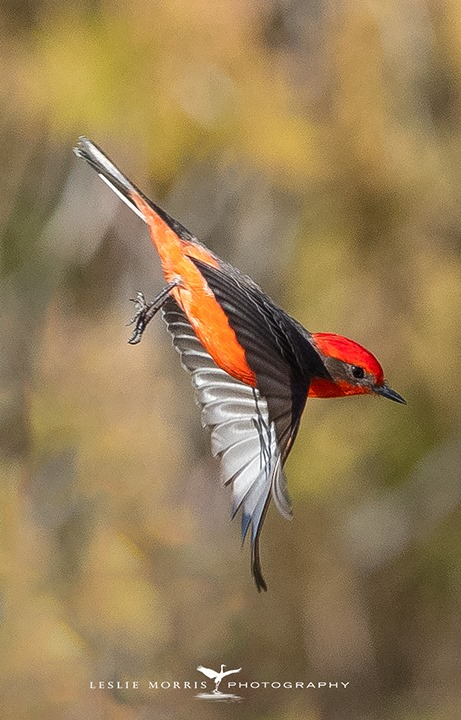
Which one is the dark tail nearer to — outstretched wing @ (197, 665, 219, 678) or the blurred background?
the blurred background

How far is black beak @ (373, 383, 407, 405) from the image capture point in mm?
893

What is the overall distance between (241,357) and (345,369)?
10cm

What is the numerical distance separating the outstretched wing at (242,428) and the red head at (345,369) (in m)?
0.05

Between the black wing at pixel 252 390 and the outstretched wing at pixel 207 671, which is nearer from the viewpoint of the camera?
the black wing at pixel 252 390

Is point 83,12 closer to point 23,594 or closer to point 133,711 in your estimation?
point 23,594

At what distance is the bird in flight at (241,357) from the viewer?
810 millimetres

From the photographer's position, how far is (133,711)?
99cm

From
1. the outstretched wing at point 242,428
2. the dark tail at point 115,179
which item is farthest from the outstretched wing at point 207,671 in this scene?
the dark tail at point 115,179

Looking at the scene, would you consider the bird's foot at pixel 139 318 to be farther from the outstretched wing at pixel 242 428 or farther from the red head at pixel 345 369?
the red head at pixel 345 369

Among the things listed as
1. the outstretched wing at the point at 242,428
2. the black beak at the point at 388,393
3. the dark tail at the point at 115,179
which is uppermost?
the dark tail at the point at 115,179

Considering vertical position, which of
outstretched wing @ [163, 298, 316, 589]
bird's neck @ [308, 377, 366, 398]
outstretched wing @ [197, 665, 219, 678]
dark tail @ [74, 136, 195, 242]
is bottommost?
outstretched wing @ [197, 665, 219, 678]

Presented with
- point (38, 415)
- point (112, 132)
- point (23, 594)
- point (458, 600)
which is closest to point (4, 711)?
point (23, 594)

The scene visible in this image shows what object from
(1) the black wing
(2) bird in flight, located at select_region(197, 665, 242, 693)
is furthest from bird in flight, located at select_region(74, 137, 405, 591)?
(2) bird in flight, located at select_region(197, 665, 242, 693)

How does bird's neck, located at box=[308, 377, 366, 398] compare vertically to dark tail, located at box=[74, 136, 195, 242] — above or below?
below
